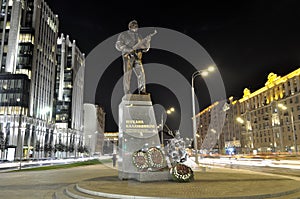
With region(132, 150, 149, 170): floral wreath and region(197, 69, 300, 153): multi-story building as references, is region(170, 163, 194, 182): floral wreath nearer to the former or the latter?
region(132, 150, 149, 170): floral wreath

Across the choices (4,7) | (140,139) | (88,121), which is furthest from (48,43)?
(140,139)

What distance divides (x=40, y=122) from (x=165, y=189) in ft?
238

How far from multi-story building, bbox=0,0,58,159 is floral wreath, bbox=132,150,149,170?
173ft

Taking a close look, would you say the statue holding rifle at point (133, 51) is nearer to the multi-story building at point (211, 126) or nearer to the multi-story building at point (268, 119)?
the multi-story building at point (268, 119)

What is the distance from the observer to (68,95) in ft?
346

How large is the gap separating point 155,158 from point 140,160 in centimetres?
73

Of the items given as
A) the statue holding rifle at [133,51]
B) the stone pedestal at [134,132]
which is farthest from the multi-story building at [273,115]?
the stone pedestal at [134,132]

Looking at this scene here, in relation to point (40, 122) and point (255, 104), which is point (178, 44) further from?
point (255, 104)

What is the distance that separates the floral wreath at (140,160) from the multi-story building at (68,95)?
8675 centimetres

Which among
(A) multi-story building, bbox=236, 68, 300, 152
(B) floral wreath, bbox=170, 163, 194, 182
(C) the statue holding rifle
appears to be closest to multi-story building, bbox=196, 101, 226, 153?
(A) multi-story building, bbox=236, 68, 300, 152

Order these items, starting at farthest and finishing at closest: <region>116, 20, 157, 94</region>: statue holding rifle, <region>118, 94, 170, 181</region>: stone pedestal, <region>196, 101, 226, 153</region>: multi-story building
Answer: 1. <region>196, 101, 226, 153</region>: multi-story building
2. <region>116, 20, 157, 94</region>: statue holding rifle
3. <region>118, 94, 170, 181</region>: stone pedestal

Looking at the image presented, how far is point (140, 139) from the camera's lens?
13.3 m

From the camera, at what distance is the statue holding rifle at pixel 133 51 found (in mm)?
15398

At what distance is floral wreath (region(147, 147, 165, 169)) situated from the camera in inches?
470
